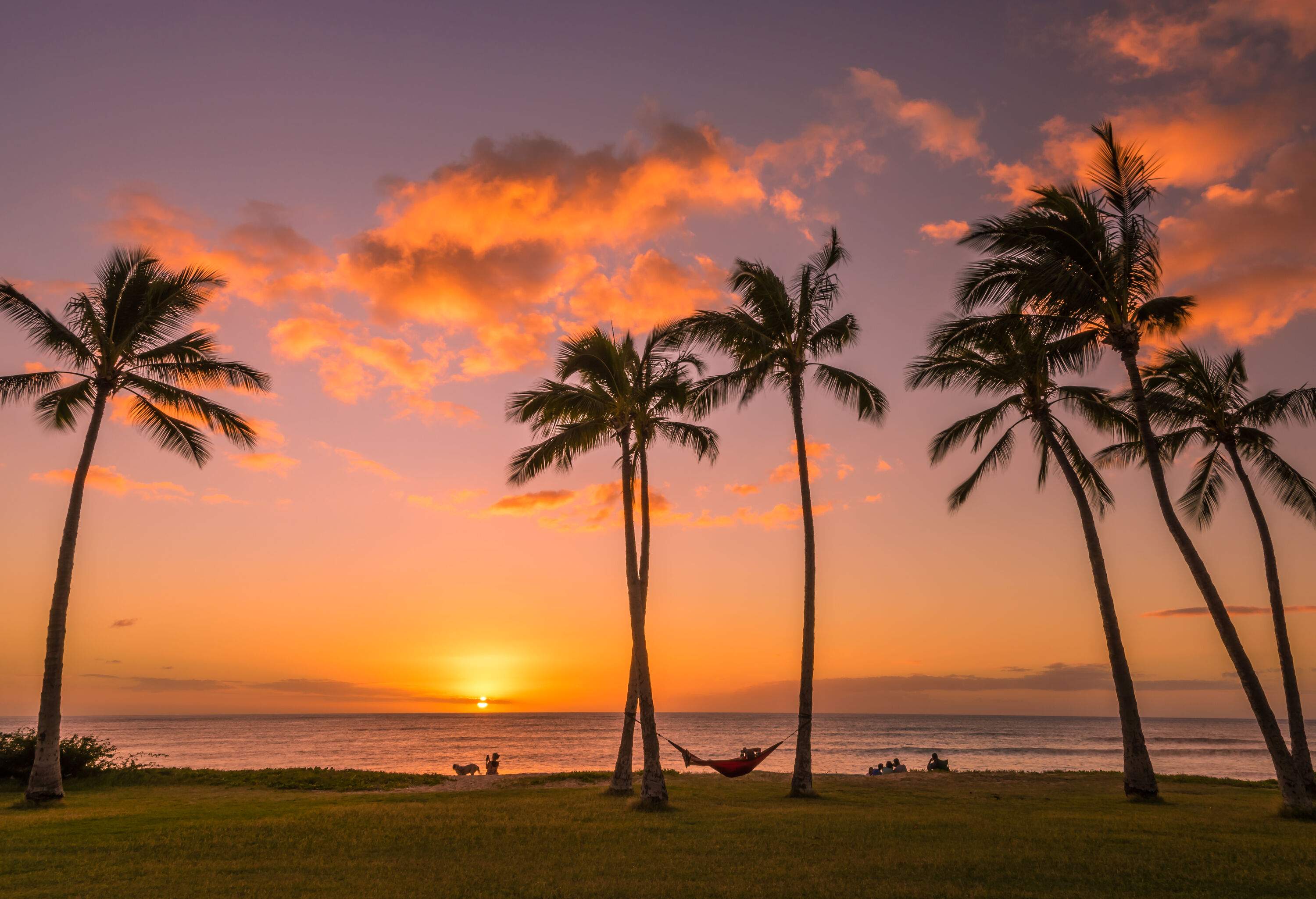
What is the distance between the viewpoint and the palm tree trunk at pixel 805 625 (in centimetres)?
1529

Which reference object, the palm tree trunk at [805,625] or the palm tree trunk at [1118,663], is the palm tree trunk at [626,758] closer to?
the palm tree trunk at [805,625]

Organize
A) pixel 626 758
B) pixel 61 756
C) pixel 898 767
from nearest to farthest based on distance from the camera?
pixel 626 758 < pixel 61 756 < pixel 898 767

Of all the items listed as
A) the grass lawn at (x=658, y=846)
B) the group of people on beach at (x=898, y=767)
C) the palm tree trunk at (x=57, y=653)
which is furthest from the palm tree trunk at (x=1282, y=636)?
the palm tree trunk at (x=57, y=653)

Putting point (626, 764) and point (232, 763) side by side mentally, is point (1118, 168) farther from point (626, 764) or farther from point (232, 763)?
point (232, 763)

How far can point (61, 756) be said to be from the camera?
18000mm

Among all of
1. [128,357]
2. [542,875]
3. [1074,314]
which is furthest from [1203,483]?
[128,357]

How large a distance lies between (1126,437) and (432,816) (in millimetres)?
18328

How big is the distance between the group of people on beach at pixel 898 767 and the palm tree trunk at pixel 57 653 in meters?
20.4

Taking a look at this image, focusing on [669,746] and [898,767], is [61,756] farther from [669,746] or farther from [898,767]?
[669,746]

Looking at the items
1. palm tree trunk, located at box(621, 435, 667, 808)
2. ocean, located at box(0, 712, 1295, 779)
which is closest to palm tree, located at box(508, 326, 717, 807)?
palm tree trunk, located at box(621, 435, 667, 808)

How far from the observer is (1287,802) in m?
12.2

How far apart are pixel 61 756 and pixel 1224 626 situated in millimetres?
25319

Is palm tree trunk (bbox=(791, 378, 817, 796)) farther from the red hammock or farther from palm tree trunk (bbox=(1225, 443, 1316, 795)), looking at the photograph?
palm tree trunk (bbox=(1225, 443, 1316, 795))

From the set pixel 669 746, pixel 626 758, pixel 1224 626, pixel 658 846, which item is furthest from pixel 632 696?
pixel 669 746
